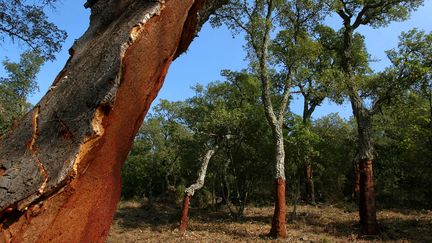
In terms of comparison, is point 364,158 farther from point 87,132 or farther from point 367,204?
point 87,132

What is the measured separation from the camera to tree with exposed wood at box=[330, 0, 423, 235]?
57.3 feet

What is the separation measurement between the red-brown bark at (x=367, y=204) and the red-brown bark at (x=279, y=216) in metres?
3.62

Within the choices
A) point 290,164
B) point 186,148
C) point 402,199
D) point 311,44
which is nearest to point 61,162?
point 311,44

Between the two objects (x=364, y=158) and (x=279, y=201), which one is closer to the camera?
(x=279, y=201)

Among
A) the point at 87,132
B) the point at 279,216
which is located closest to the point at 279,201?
the point at 279,216

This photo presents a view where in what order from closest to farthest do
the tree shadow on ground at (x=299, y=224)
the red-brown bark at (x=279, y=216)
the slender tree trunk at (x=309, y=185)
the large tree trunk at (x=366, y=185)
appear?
the red-brown bark at (x=279, y=216)
the tree shadow on ground at (x=299, y=224)
the large tree trunk at (x=366, y=185)
the slender tree trunk at (x=309, y=185)

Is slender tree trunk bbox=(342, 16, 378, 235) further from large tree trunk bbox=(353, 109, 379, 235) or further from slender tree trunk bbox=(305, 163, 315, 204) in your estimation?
slender tree trunk bbox=(305, 163, 315, 204)

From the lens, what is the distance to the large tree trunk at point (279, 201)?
1603 cm

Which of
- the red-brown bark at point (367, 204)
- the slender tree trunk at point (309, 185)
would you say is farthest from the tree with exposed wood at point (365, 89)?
the slender tree trunk at point (309, 185)

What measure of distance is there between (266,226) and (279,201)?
378 centimetres

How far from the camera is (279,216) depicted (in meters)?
16.2

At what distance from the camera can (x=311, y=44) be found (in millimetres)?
18891

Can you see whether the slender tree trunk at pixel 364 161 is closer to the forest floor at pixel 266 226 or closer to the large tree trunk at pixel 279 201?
the forest floor at pixel 266 226

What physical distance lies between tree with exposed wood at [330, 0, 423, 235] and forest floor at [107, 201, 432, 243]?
1.30 m
